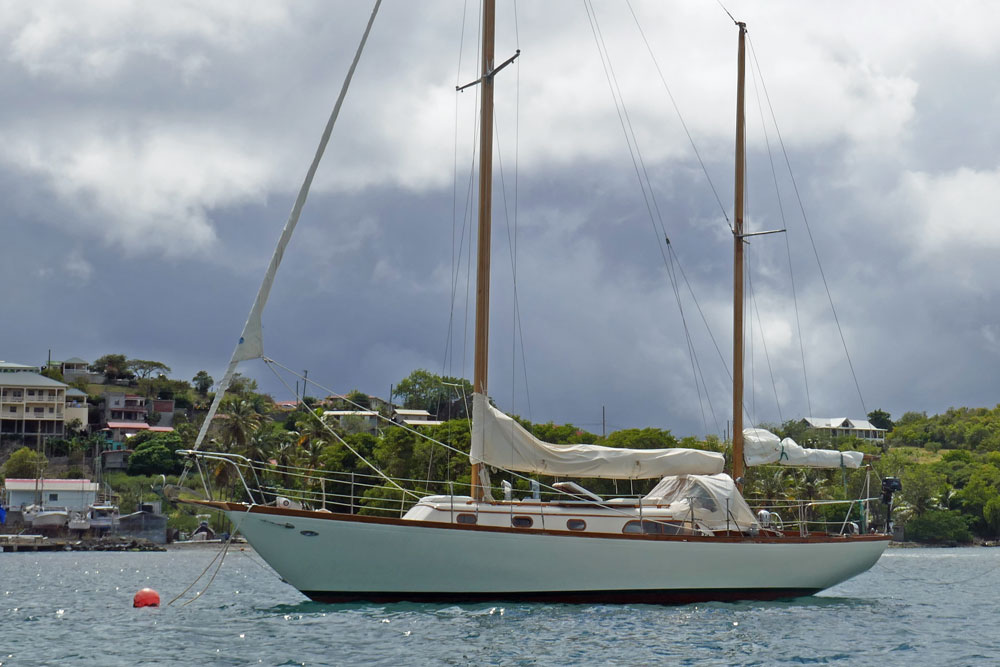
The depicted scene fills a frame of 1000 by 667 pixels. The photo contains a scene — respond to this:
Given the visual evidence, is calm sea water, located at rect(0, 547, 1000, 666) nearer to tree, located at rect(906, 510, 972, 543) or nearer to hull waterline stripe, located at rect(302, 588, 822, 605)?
hull waterline stripe, located at rect(302, 588, 822, 605)

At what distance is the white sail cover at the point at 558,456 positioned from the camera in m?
24.2

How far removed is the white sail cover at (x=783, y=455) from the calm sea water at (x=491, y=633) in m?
3.97

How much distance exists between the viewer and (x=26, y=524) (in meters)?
84.6

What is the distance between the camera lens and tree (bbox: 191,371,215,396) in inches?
5659

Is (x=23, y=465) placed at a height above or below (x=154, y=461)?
below

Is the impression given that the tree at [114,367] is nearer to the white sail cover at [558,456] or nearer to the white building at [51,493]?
the white building at [51,493]

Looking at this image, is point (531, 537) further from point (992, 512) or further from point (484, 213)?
point (992, 512)

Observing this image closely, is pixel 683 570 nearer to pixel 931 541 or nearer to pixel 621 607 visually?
pixel 621 607

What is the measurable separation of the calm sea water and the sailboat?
56 centimetres

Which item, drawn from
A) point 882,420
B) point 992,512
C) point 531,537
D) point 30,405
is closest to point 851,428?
point 882,420

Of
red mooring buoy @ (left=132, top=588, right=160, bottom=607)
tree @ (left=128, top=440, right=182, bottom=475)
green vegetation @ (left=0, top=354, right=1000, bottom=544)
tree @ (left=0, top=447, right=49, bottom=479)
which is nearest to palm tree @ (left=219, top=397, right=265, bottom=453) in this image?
green vegetation @ (left=0, top=354, right=1000, bottom=544)

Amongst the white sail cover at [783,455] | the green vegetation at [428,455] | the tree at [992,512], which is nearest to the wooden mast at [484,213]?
the white sail cover at [783,455]

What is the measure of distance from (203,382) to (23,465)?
1972 inches

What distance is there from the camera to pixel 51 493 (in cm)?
9012
